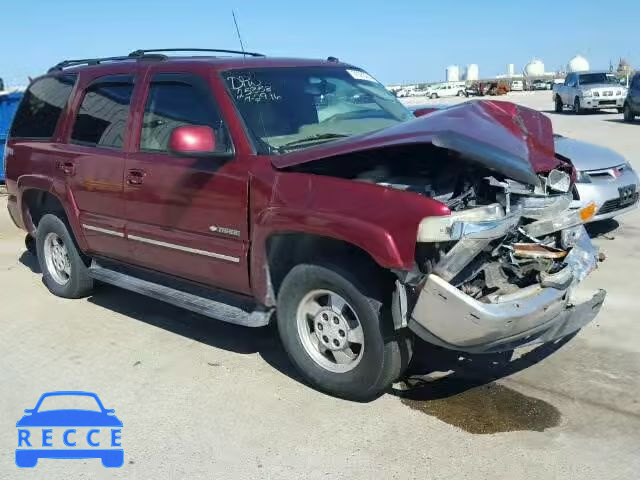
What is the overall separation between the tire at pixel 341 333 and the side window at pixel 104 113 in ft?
6.63

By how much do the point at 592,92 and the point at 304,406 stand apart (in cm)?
2524

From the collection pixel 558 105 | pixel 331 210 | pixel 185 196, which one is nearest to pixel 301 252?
pixel 331 210

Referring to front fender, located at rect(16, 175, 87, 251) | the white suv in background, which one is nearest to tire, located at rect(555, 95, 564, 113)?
front fender, located at rect(16, 175, 87, 251)

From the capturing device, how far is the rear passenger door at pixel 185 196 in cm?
421

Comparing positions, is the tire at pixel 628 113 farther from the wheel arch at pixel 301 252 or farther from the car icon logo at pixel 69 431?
the car icon logo at pixel 69 431

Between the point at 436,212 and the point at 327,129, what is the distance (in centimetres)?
146

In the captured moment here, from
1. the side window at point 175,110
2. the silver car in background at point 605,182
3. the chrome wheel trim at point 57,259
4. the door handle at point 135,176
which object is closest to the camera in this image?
the side window at point 175,110

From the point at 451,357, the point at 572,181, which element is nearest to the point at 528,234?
the point at 572,181

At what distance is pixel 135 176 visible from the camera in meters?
4.81

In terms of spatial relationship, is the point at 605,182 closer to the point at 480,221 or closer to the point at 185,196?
the point at 480,221

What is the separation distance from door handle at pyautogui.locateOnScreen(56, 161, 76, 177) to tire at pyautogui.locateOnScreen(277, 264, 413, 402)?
2.39 meters

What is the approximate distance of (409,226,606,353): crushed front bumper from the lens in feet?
10.9

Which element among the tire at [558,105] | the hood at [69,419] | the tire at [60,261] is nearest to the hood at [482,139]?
the hood at [69,419]

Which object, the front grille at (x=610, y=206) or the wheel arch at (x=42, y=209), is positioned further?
the front grille at (x=610, y=206)
